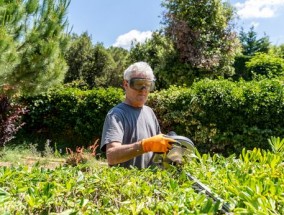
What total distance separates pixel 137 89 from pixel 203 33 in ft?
37.4

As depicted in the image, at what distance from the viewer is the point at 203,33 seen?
1339 centimetres

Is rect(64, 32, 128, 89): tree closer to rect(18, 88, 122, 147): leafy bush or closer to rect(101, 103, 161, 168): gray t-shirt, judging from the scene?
rect(18, 88, 122, 147): leafy bush

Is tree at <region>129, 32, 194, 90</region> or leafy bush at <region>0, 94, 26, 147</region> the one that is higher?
tree at <region>129, 32, 194, 90</region>

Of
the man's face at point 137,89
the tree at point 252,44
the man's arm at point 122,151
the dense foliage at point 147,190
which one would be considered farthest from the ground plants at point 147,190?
the tree at point 252,44

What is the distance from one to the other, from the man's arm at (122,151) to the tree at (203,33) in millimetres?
11158

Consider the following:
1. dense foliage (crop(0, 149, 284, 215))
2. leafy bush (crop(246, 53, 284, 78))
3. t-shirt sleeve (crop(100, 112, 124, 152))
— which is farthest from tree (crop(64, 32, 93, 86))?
dense foliage (crop(0, 149, 284, 215))

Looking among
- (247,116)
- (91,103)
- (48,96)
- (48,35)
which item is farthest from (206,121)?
(48,96)

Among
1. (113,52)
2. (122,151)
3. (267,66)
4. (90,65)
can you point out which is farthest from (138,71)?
(113,52)

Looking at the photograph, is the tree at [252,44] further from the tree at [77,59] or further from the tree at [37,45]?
the tree at [37,45]

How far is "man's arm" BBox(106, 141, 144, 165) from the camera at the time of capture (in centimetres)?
205

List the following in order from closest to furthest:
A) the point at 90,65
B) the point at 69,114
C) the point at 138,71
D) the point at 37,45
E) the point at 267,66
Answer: the point at 138,71 < the point at 37,45 < the point at 69,114 < the point at 267,66 < the point at 90,65

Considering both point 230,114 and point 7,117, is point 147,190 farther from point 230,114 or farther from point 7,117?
point 7,117

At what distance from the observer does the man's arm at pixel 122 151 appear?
205 cm

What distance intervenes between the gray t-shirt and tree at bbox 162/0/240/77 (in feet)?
35.4
